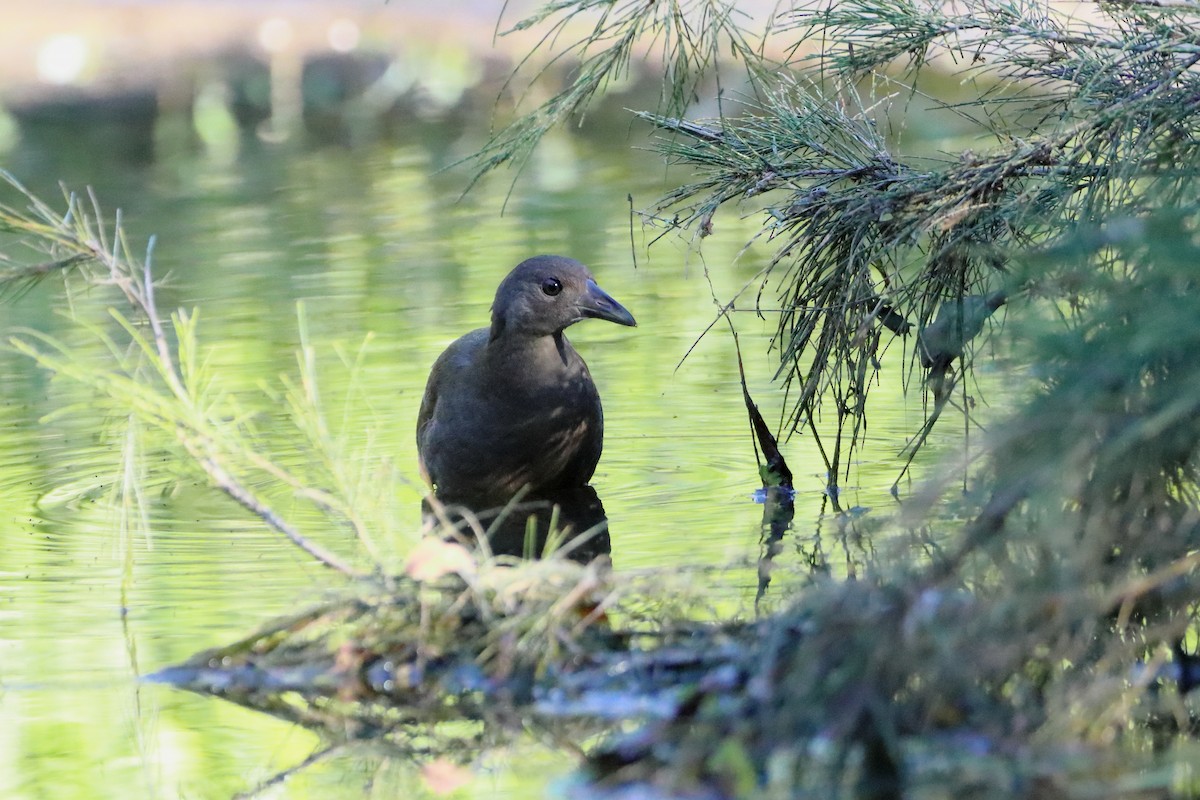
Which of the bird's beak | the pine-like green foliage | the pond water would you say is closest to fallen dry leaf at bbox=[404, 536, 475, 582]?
the pond water

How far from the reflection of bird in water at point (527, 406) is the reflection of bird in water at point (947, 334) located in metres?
1.47

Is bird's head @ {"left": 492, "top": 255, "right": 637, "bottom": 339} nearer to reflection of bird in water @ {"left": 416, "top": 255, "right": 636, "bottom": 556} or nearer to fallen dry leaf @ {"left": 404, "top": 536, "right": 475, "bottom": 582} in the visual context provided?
reflection of bird in water @ {"left": 416, "top": 255, "right": 636, "bottom": 556}

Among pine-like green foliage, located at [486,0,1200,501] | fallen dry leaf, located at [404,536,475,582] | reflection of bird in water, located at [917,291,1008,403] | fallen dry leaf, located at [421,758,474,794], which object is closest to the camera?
fallen dry leaf, located at [421,758,474,794]

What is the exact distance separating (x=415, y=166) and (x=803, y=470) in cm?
759

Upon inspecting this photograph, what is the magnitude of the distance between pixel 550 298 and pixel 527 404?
0.34 meters

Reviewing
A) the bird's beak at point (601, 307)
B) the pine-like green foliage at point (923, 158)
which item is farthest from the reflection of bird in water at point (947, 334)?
the bird's beak at point (601, 307)

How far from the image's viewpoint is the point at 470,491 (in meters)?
Result: 5.75

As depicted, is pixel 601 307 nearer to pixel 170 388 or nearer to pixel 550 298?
pixel 550 298

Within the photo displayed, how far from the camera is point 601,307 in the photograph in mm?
5688

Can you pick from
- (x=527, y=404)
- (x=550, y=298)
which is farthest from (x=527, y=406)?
(x=550, y=298)

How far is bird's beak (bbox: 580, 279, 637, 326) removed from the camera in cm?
565

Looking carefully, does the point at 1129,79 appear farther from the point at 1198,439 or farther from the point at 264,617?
the point at 264,617

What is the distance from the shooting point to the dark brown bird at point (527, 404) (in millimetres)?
5613

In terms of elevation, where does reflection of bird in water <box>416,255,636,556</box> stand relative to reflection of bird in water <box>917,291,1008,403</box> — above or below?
below
